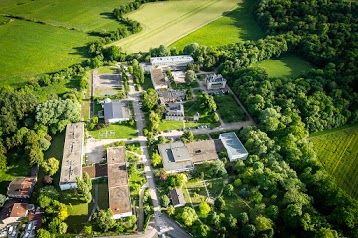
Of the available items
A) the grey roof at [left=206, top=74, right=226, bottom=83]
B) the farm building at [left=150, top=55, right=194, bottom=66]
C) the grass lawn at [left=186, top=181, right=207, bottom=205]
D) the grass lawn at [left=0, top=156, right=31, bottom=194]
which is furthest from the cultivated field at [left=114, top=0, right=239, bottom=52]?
the grass lawn at [left=186, top=181, right=207, bottom=205]

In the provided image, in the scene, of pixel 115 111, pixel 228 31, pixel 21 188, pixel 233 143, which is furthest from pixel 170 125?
pixel 228 31

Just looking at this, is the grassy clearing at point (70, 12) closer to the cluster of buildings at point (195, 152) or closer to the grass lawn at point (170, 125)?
the grass lawn at point (170, 125)

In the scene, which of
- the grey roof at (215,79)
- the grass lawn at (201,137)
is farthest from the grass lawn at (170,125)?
the grey roof at (215,79)

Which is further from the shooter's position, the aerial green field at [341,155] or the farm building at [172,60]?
the farm building at [172,60]

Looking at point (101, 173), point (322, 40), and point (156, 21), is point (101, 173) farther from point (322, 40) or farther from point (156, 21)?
point (322, 40)

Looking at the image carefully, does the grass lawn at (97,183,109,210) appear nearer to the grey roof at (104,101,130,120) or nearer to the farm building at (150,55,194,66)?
the grey roof at (104,101,130,120)

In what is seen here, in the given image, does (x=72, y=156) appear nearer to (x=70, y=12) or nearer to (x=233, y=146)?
(x=233, y=146)

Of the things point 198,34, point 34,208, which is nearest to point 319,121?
point 198,34
